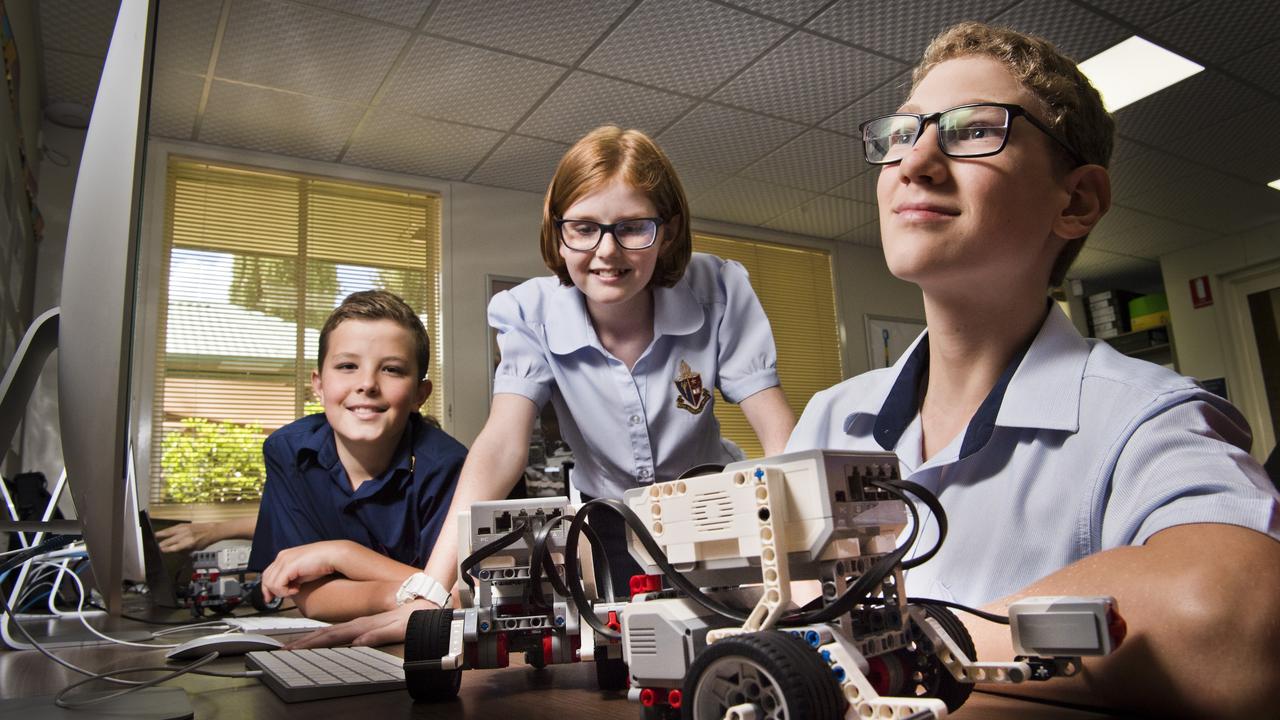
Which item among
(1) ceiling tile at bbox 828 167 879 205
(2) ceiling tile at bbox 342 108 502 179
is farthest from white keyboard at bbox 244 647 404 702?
(1) ceiling tile at bbox 828 167 879 205

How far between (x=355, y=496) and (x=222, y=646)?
29.2 inches

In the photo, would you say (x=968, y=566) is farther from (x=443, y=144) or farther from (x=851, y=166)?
(x=851, y=166)

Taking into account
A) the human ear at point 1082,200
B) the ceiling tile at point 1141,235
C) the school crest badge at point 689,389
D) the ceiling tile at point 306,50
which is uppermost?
the ceiling tile at point 306,50

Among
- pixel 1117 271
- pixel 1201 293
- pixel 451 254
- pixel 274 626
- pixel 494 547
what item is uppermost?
pixel 1117 271

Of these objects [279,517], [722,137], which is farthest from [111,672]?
[722,137]

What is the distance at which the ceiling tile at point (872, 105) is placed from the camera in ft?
10.9

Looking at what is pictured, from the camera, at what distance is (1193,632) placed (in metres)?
0.45

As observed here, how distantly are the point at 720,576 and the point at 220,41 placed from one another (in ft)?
9.96

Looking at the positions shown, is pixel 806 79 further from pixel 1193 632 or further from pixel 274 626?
pixel 1193 632

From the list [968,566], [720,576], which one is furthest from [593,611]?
[968,566]

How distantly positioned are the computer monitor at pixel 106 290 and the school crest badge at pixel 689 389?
2.92ft

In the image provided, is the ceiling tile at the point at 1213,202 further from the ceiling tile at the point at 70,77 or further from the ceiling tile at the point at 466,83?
the ceiling tile at the point at 70,77

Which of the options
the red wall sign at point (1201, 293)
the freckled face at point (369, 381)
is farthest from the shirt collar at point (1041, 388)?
the red wall sign at point (1201, 293)

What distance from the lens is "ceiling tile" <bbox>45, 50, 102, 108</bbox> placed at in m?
2.86
